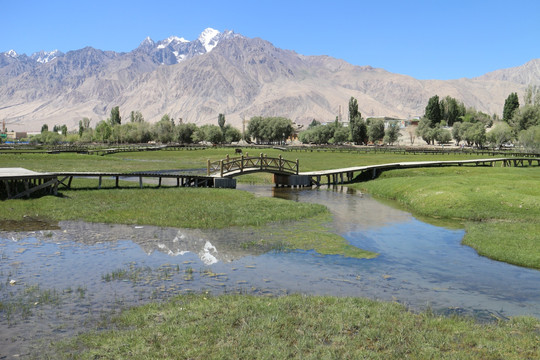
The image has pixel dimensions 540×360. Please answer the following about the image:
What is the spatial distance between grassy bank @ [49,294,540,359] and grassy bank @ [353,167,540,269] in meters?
10.4

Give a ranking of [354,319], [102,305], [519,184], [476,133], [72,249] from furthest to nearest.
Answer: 1. [476,133]
2. [519,184]
3. [72,249]
4. [102,305]
5. [354,319]

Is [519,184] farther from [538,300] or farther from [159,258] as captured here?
[159,258]

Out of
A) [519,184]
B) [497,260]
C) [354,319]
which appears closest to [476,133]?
[519,184]

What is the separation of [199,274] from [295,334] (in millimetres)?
6916

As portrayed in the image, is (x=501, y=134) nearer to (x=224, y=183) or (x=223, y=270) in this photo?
(x=224, y=183)

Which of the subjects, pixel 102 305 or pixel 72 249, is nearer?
pixel 102 305

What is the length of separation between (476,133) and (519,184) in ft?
457

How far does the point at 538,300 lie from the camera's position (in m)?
17.0

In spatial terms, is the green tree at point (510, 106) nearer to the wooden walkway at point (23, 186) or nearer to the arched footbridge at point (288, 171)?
the arched footbridge at point (288, 171)

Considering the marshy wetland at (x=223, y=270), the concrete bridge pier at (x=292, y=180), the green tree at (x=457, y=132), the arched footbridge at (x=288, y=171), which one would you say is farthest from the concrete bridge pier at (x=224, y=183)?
the green tree at (x=457, y=132)

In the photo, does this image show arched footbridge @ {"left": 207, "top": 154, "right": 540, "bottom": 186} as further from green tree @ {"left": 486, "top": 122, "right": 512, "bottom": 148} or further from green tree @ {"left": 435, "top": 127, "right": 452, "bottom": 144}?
green tree @ {"left": 435, "top": 127, "right": 452, "bottom": 144}

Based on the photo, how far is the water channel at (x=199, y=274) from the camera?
48.9 feet

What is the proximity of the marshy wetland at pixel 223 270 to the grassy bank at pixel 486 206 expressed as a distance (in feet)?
4.16

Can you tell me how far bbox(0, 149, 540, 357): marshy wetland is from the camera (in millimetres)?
15062
